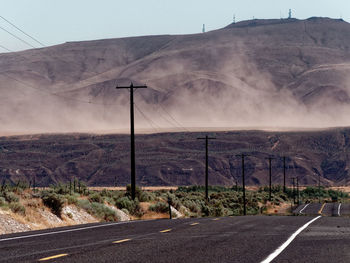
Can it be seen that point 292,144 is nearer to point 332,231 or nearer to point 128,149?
point 128,149

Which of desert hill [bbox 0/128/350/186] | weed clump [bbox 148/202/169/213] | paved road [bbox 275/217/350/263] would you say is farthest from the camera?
desert hill [bbox 0/128/350/186]

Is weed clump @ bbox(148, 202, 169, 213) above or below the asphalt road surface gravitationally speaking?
below

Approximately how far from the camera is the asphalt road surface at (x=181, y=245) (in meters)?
11.1

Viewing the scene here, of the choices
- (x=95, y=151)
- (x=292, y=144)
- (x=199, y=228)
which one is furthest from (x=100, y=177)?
(x=199, y=228)

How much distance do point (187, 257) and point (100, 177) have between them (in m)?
132

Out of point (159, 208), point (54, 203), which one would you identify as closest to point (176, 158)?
point (159, 208)

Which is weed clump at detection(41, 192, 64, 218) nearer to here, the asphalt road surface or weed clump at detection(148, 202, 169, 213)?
the asphalt road surface

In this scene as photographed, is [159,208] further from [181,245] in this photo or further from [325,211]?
[325,211]

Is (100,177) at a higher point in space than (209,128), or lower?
lower

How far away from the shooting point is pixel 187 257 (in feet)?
36.9

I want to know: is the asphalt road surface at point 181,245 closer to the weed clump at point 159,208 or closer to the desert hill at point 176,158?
the weed clump at point 159,208

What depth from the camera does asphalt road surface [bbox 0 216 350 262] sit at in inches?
439

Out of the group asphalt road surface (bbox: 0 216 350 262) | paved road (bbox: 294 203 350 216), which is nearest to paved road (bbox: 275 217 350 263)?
asphalt road surface (bbox: 0 216 350 262)

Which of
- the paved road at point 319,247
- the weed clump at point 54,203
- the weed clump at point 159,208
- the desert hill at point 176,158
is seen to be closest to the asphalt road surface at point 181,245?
the paved road at point 319,247
